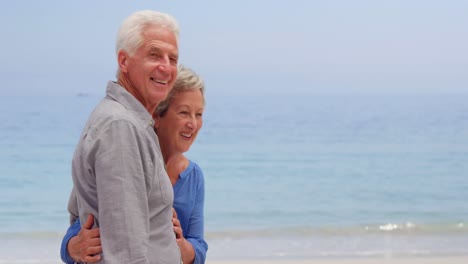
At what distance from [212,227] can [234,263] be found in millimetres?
3052

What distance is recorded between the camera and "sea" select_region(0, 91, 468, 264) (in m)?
7.66

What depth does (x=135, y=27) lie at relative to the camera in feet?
6.77

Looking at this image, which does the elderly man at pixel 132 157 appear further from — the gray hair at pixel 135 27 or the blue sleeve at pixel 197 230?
the blue sleeve at pixel 197 230

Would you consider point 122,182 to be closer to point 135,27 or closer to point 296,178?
point 135,27

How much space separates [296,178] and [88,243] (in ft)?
42.9

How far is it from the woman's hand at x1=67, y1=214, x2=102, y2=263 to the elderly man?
2 cm

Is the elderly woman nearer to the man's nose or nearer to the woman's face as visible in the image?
the woman's face

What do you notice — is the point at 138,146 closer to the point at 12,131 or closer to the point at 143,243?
the point at 143,243

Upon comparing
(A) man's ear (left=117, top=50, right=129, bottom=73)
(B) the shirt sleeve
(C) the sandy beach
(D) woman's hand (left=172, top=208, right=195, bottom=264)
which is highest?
(A) man's ear (left=117, top=50, right=129, bottom=73)

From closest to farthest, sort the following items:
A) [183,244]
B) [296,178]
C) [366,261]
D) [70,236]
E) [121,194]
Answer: [121,194] < [70,236] < [183,244] < [366,261] < [296,178]

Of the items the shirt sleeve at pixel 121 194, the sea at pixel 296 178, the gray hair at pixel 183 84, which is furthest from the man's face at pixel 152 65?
the sea at pixel 296 178

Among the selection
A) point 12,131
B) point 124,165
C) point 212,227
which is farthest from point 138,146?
point 12,131

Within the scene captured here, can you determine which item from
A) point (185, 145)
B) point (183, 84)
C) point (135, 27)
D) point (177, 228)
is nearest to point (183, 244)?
point (177, 228)

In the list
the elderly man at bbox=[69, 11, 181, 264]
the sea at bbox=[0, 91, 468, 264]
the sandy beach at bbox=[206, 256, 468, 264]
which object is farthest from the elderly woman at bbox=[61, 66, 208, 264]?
the sea at bbox=[0, 91, 468, 264]
